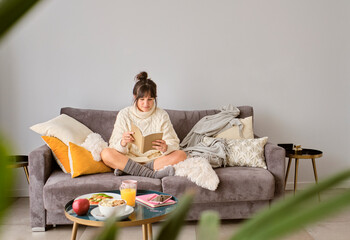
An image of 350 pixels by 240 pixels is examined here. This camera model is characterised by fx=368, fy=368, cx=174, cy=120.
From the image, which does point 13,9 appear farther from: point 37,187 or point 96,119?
point 96,119

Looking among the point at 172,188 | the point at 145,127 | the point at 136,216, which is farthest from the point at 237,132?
the point at 136,216

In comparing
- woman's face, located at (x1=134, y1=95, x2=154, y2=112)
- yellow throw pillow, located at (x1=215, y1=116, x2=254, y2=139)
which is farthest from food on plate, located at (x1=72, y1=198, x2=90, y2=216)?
yellow throw pillow, located at (x1=215, y1=116, x2=254, y2=139)

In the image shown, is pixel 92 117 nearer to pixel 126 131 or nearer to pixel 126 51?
pixel 126 131

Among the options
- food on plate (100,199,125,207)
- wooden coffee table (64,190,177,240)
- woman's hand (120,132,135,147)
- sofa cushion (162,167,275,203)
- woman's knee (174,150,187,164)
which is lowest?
sofa cushion (162,167,275,203)

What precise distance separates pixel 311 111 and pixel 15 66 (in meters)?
3.08

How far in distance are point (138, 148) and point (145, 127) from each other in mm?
216

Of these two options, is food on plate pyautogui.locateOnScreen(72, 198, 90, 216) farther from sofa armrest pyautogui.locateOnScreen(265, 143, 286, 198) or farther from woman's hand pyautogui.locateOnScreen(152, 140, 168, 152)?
sofa armrest pyautogui.locateOnScreen(265, 143, 286, 198)

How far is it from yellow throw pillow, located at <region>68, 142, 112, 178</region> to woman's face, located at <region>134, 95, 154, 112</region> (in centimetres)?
61

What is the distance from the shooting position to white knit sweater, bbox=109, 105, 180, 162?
320cm

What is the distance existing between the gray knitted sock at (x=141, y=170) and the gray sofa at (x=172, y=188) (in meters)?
0.08

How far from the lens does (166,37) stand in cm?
376

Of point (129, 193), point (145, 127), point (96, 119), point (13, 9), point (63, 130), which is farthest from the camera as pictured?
point (96, 119)

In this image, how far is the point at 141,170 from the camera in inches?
116

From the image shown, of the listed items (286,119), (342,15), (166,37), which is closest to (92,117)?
(166,37)
